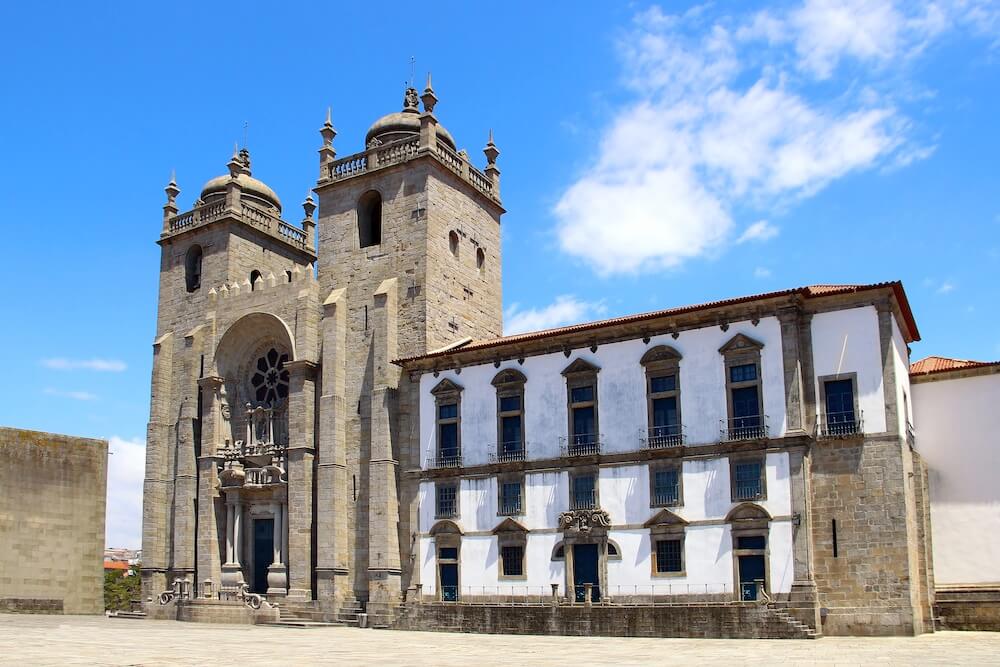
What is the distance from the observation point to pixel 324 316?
124 ft

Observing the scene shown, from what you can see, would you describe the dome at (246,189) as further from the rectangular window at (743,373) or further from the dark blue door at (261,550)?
the rectangular window at (743,373)

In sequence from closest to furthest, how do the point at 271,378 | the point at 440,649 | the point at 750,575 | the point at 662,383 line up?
the point at 440,649
the point at 750,575
the point at 662,383
the point at 271,378

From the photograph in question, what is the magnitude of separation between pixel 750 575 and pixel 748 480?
2.70 m

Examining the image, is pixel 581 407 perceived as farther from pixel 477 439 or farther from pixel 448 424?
pixel 448 424

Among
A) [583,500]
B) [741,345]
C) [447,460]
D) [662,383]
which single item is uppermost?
[741,345]

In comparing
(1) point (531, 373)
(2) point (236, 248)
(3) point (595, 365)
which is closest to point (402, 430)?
(1) point (531, 373)

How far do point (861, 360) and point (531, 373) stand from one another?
423 inches

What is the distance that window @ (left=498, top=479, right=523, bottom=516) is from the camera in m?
32.2

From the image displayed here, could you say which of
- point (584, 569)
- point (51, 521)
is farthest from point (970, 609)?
point (51, 521)

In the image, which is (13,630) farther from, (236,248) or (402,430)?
(236,248)

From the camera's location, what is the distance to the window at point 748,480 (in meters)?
27.9

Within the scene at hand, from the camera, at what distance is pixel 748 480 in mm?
28125

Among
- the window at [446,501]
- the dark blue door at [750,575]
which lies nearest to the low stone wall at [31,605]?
the window at [446,501]

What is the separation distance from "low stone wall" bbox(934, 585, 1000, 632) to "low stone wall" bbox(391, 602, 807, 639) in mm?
6267
